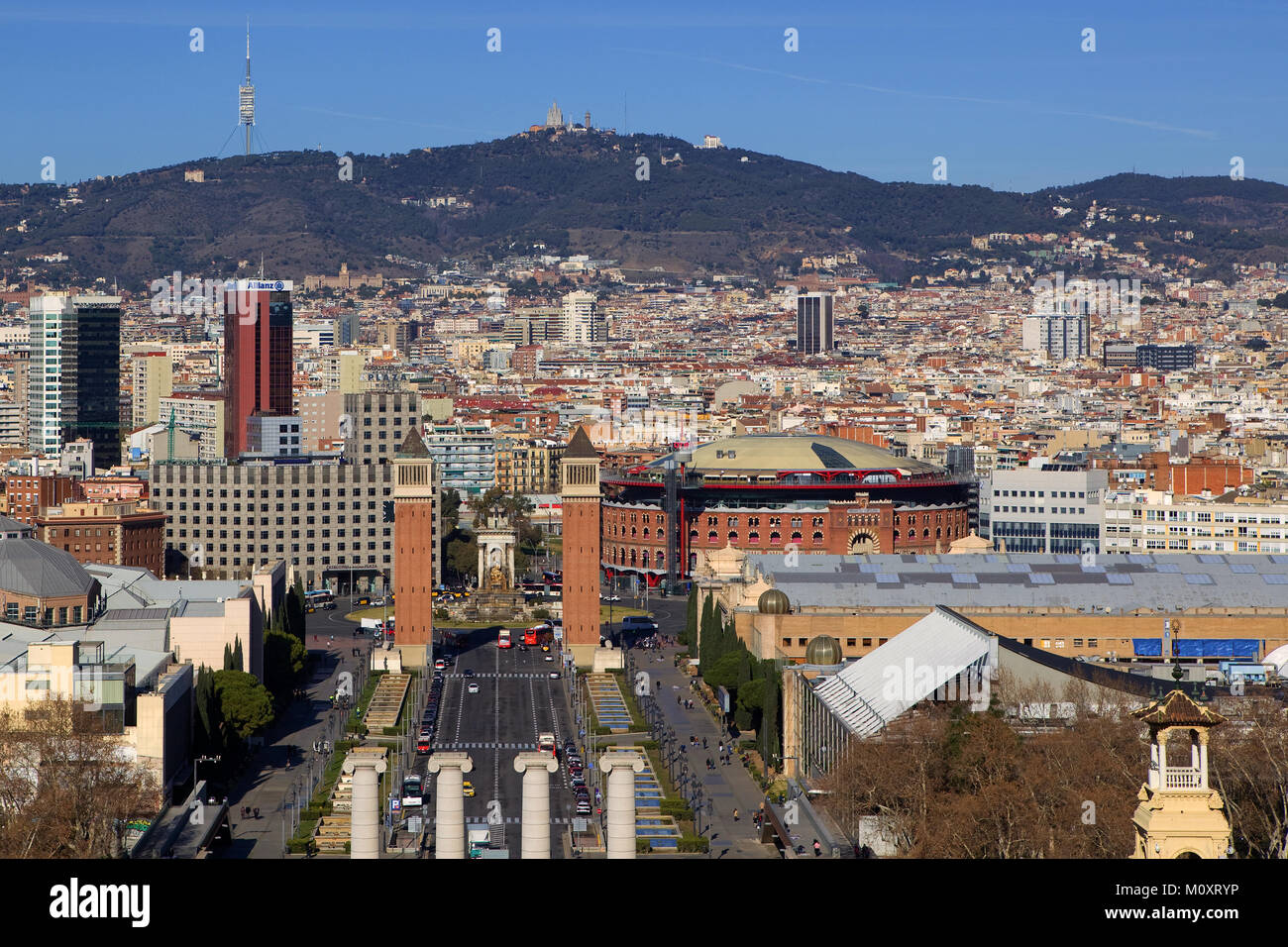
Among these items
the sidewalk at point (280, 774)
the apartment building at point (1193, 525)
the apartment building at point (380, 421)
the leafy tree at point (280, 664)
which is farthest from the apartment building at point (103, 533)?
the apartment building at point (1193, 525)

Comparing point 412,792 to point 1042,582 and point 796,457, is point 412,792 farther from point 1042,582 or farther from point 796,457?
point 796,457

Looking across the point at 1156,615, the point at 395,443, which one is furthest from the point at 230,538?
the point at 1156,615

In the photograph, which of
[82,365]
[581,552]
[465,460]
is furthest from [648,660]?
[82,365]

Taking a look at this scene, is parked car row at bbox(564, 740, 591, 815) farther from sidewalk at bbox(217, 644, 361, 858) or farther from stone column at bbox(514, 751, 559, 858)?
stone column at bbox(514, 751, 559, 858)

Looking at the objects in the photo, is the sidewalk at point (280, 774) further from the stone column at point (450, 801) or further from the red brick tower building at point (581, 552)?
the red brick tower building at point (581, 552)
